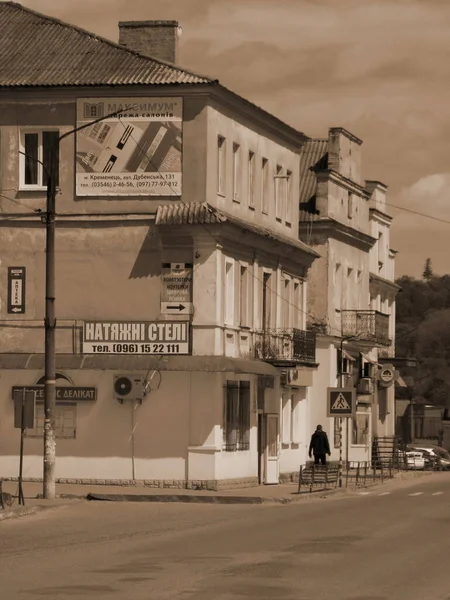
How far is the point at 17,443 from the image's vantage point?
43.0 metres

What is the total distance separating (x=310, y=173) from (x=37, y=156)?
20.3m

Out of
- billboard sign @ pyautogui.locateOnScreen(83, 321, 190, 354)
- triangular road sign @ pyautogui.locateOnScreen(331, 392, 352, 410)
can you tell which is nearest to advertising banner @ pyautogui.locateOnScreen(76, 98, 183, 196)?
billboard sign @ pyautogui.locateOnScreen(83, 321, 190, 354)

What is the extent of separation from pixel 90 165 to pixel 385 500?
38.1ft

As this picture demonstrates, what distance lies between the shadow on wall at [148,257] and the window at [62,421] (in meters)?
3.75

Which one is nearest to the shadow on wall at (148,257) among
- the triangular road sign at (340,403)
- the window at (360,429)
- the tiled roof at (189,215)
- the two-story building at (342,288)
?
the tiled roof at (189,215)

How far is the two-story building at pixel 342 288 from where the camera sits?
60.1 meters

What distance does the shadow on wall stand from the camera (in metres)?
42.8

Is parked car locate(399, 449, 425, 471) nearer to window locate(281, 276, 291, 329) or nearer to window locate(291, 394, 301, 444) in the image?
window locate(291, 394, 301, 444)

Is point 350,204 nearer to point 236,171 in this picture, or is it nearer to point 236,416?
point 236,171

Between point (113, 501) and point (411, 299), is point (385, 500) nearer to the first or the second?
point (113, 501)

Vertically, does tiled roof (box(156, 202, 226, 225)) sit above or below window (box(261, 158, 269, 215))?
below

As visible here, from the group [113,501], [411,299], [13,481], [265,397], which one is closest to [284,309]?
[265,397]

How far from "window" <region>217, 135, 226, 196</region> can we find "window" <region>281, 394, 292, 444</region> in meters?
8.63

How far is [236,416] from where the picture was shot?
44.4 metres
